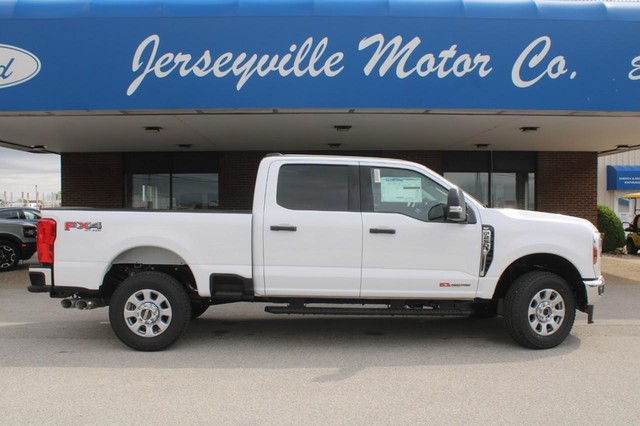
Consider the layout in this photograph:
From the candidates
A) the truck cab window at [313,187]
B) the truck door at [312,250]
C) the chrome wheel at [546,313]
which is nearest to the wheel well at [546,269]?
the chrome wheel at [546,313]

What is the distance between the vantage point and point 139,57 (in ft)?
29.0

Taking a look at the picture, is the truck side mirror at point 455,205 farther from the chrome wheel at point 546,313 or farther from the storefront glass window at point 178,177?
the storefront glass window at point 178,177

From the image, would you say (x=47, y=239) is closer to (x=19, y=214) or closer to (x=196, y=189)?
(x=196, y=189)

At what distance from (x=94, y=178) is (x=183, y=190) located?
261 centimetres

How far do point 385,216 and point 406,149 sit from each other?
909cm

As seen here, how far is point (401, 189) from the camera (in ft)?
19.1

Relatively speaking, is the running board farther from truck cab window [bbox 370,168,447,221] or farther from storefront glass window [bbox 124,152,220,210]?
storefront glass window [bbox 124,152,220,210]

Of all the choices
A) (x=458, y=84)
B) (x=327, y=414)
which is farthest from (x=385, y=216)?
(x=458, y=84)

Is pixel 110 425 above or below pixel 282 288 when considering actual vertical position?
below

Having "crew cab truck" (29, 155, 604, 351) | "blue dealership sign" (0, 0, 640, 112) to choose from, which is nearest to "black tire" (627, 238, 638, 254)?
"blue dealership sign" (0, 0, 640, 112)

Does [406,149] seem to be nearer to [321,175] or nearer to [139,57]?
[139,57]

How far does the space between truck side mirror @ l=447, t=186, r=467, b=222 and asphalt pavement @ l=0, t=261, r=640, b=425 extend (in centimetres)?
150

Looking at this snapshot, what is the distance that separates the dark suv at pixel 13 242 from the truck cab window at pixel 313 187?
10.4 metres

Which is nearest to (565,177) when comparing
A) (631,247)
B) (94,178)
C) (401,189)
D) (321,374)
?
(631,247)
